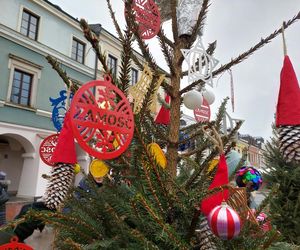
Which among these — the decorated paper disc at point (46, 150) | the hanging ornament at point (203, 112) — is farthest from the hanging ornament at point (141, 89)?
the hanging ornament at point (203, 112)

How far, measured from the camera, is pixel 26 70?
37.6 feet

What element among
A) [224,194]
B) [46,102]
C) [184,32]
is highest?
[46,102]

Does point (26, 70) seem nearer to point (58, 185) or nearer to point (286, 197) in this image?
point (286, 197)

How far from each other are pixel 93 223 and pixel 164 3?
1836 mm

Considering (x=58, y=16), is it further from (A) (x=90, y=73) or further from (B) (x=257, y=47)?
(B) (x=257, y=47)

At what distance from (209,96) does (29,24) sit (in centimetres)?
1154

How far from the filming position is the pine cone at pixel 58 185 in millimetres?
1111

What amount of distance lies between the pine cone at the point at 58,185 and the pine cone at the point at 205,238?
56 centimetres

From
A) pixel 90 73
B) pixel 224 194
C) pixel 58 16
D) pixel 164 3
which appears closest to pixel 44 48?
pixel 58 16

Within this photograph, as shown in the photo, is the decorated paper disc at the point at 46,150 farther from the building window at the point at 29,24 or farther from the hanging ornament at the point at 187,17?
the building window at the point at 29,24

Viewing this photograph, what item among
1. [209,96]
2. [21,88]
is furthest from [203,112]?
[21,88]

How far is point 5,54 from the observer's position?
10.7m

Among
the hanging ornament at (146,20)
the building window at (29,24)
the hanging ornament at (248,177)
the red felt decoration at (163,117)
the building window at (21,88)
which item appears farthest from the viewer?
the building window at (29,24)

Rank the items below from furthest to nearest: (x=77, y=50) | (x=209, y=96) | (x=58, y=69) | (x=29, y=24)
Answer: (x=77, y=50), (x=29, y=24), (x=209, y=96), (x=58, y=69)
